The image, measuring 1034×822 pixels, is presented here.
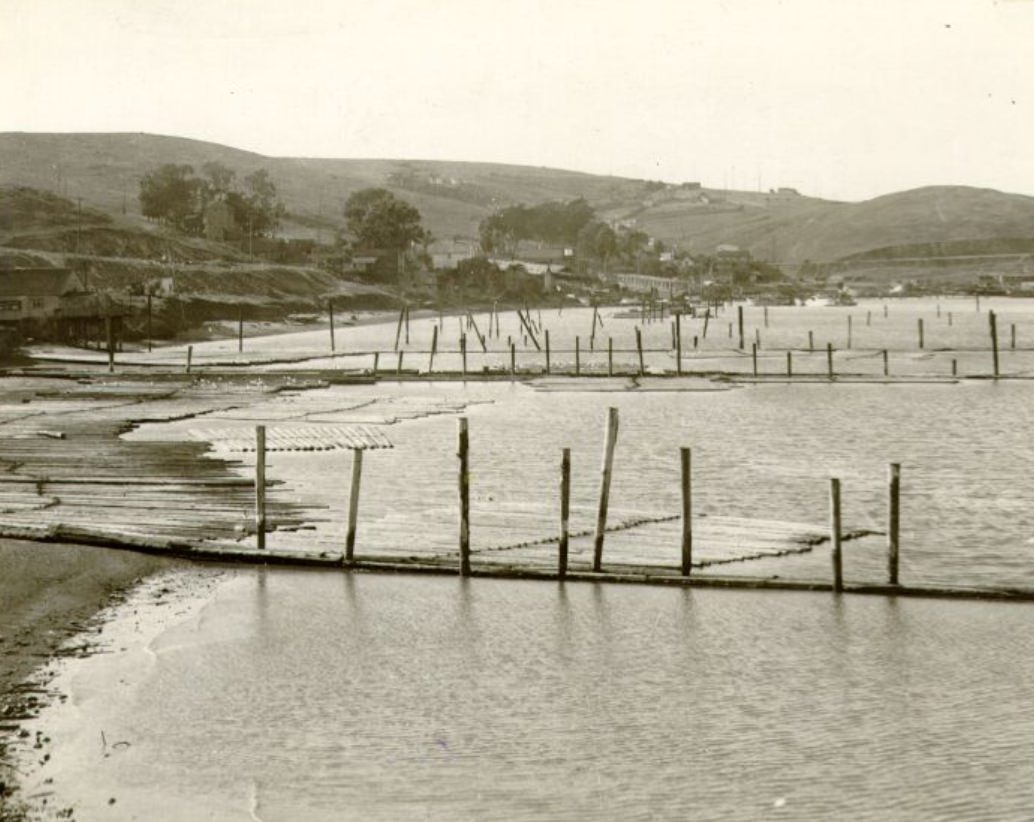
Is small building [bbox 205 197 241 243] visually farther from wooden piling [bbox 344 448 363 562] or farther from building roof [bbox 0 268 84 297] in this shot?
wooden piling [bbox 344 448 363 562]

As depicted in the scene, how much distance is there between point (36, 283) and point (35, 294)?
1.16 m

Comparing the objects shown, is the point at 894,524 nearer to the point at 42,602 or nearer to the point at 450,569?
the point at 450,569

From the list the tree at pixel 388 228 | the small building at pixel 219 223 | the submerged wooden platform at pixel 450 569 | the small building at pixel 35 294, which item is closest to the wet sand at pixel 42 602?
the submerged wooden platform at pixel 450 569

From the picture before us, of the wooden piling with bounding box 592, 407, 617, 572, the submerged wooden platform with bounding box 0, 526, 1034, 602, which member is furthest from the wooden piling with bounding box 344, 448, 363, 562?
the wooden piling with bounding box 592, 407, 617, 572

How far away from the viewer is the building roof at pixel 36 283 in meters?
86.3

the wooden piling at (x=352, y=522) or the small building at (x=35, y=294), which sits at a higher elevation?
the small building at (x=35, y=294)

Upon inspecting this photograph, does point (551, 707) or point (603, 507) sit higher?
point (603, 507)

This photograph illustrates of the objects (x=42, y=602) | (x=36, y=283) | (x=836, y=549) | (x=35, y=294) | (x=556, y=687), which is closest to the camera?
(x=556, y=687)

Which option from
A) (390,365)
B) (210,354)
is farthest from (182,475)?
(210,354)

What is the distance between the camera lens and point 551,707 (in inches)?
659

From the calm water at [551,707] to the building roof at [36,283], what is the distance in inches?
2719

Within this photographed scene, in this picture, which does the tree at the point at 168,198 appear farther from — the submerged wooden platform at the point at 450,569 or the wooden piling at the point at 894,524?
the wooden piling at the point at 894,524

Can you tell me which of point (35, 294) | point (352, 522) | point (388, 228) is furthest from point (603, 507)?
point (388, 228)

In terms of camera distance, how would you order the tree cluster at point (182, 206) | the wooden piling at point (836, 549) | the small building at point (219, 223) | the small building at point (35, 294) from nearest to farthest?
the wooden piling at point (836, 549)
the small building at point (35, 294)
the small building at point (219, 223)
the tree cluster at point (182, 206)
